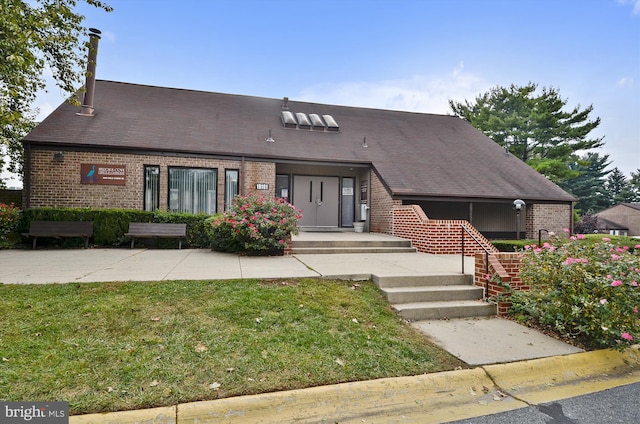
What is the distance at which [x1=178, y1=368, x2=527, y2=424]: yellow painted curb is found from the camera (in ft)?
7.38

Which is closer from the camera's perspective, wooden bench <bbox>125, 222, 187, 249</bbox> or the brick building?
wooden bench <bbox>125, 222, 187, 249</bbox>

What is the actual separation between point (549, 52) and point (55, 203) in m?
19.5

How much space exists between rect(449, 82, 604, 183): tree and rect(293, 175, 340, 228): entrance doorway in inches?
641

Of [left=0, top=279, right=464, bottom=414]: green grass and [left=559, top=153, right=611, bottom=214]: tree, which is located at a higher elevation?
[left=559, top=153, right=611, bottom=214]: tree

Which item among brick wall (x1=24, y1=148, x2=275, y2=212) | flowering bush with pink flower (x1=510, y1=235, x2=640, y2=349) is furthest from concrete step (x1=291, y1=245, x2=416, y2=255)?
brick wall (x1=24, y1=148, x2=275, y2=212)

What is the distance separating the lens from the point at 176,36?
13234 millimetres

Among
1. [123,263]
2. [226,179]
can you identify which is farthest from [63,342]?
[226,179]

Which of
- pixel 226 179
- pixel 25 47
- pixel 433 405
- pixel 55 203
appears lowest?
pixel 433 405

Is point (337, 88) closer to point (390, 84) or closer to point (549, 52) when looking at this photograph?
point (390, 84)

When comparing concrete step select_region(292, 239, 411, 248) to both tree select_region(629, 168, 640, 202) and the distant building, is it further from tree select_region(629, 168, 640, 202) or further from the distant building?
tree select_region(629, 168, 640, 202)

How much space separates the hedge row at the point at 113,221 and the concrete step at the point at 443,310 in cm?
660

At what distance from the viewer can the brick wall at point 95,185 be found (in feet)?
33.0

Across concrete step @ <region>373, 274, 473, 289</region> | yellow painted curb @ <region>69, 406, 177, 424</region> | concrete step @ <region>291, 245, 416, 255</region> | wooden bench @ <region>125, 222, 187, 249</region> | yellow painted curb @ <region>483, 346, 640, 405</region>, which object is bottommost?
yellow painted curb @ <region>483, 346, 640, 405</region>

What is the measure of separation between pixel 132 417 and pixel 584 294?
14.7 ft
